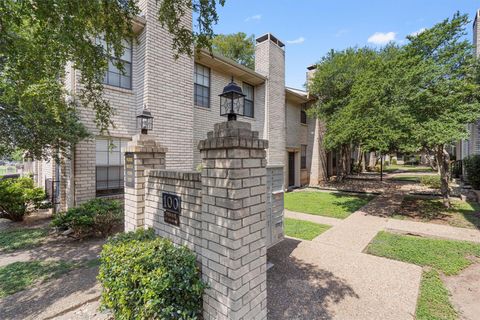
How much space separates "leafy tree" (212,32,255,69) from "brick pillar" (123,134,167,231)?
2031cm

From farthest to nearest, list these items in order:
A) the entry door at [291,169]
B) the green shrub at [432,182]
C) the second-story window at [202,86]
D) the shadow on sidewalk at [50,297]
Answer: the entry door at [291,169], the green shrub at [432,182], the second-story window at [202,86], the shadow on sidewalk at [50,297]

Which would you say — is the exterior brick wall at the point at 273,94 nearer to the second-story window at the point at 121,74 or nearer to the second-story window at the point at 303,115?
the second-story window at the point at 303,115

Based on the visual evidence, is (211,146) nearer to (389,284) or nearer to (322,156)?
(389,284)

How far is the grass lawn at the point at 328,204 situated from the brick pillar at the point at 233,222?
643 cm

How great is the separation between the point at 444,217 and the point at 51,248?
37.9ft

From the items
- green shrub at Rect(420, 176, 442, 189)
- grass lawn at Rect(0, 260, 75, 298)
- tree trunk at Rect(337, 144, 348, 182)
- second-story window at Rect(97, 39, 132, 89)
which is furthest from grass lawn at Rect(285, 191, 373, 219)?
second-story window at Rect(97, 39, 132, 89)

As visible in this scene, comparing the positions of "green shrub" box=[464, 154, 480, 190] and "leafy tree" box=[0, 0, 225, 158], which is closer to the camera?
"leafy tree" box=[0, 0, 225, 158]

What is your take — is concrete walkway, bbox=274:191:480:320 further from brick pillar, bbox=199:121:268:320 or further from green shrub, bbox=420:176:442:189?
green shrub, bbox=420:176:442:189

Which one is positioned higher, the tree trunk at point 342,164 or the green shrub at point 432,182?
the tree trunk at point 342,164

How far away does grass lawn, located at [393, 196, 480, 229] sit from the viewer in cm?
702

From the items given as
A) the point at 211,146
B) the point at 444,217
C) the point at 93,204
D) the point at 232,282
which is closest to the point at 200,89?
the point at 93,204

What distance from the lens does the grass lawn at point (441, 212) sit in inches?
276

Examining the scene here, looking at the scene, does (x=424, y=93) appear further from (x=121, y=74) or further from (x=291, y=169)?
(x=121, y=74)

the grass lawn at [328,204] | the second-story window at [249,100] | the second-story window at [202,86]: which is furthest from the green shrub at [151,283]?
the second-story window at [249,100]
